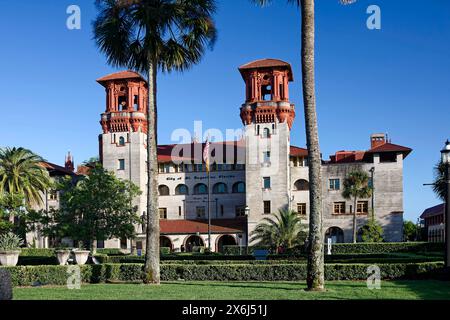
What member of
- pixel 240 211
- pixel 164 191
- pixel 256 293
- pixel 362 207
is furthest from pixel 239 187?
pixel 256 293

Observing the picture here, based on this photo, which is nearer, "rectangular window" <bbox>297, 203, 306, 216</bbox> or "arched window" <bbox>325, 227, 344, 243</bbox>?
"rectangular window" <bbox>297, 203, 306, 216</bbox>

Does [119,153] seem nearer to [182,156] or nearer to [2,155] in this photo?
[182,156]

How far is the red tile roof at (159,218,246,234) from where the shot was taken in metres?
65.1

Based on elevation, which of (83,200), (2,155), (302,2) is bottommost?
(83,200)

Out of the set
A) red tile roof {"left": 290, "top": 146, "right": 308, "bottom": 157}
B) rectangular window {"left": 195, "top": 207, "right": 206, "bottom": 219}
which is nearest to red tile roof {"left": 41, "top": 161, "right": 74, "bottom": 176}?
rectangular window {"left": 195, "top": 207, "right": 206, "bottom": 219}

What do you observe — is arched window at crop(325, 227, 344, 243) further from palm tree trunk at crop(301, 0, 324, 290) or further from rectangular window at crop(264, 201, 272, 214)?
palm tree trunk at crop(301, 0, 324, 290)

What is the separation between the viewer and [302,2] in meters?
20.4

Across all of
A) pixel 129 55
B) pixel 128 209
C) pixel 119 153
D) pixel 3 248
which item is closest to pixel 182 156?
pixel 119 153

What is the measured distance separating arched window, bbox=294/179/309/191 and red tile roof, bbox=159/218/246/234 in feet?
24.5

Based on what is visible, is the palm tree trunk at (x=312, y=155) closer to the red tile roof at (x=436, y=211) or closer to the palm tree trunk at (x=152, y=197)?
the palm tree trunk at (x=152, y=197)

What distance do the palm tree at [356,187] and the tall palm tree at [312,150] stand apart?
42983 millimetres

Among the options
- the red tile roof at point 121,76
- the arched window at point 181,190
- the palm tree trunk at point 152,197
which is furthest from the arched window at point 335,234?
the palm tree trunk at point 152,197

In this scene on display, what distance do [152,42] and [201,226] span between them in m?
44.4
